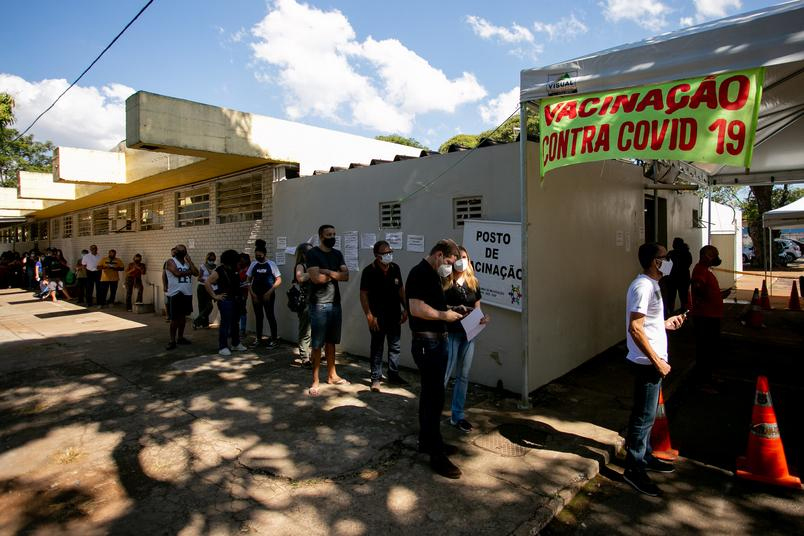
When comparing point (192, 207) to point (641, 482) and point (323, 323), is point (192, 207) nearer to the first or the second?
point (323, 323)

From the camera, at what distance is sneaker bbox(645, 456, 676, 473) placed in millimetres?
3684

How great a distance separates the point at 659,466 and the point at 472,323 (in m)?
1.91

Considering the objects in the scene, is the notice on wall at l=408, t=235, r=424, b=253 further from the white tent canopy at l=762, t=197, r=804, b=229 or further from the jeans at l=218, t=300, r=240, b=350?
the white tent canopy at l=762, t=197, r=804, b=229

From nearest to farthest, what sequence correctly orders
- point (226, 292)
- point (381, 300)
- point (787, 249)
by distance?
point (381, 300) → point (226, 292) → point (787, 249)

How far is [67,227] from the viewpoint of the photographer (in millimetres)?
20031

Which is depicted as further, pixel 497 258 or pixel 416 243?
pixel 416 243

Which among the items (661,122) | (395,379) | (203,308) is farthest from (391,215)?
(203,308)

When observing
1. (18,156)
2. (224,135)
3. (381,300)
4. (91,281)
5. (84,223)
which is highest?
(18,156)

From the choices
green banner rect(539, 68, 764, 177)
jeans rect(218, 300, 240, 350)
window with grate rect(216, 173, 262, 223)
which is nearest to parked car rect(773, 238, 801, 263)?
green banner rect(539, 68, 764, 177)

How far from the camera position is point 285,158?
818 centimetres

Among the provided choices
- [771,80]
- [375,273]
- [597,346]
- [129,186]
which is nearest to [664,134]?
[771,80]

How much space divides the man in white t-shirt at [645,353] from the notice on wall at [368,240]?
399cm

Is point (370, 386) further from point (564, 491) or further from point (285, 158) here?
point (285, 158)

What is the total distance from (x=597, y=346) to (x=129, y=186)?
11.5 m
